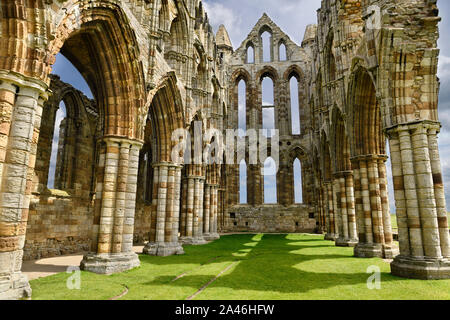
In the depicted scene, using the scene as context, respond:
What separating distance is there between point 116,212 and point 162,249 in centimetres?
358

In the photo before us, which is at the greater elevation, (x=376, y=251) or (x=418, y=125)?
(x=418, y=125)

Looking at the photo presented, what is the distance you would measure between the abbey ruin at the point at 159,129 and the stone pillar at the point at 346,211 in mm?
53

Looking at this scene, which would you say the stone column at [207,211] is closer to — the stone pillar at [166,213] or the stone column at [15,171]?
the stone pillar at [166,213]

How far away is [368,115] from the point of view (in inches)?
429

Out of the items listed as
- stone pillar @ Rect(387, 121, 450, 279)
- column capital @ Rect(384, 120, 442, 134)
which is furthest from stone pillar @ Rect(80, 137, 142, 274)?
column capital @ Rect(384, 120, 442, 134)

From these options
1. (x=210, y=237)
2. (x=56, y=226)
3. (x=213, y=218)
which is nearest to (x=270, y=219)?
(x=213, y=218)

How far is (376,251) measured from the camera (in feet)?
33.1

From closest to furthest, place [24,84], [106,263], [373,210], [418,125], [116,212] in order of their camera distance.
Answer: [24,84] < [418,125] < [106,263] < [116,212] < [373,210]

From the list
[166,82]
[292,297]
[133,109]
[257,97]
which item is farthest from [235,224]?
[292,297]

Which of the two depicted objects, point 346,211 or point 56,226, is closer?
Result: point 56,226

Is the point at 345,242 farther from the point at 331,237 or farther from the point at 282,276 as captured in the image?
the point at 282,276

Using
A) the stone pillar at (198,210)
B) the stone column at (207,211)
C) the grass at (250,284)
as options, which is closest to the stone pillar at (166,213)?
the grass at (250,284)
